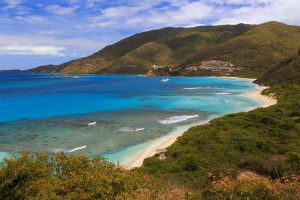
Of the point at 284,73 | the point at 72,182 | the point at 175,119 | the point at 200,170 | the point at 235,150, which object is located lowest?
the point at 175,119

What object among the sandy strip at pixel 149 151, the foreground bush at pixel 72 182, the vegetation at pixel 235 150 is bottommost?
Result: the sandy strip at pixel 149 151

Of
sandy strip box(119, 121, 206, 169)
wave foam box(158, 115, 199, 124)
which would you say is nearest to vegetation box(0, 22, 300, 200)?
sandy strip box(119, 121, 206, 169)

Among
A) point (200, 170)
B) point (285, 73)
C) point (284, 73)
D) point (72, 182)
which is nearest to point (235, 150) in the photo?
point (200, 170)

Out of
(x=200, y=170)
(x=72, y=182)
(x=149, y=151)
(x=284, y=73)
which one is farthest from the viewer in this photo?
(x=284, y=73)

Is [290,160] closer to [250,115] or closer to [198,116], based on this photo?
[250,115]

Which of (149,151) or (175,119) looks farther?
(175,119)

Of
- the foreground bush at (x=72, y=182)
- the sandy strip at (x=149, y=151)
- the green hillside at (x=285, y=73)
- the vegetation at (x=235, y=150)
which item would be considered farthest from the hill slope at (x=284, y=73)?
the foreground bush at (x=72, y=182)

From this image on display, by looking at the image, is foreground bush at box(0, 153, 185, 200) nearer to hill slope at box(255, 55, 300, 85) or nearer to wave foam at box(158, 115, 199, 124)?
wave foam at box(158, 115, 199, 124)

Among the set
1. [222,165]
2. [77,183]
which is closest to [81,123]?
[222,165]

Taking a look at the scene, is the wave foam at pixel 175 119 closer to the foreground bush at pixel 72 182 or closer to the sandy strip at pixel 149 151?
the sandy strip at pixel 149 151

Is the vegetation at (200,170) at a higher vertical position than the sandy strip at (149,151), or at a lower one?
higher

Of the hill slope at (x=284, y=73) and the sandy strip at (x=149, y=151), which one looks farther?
the hill slope at (x=284, y=73)

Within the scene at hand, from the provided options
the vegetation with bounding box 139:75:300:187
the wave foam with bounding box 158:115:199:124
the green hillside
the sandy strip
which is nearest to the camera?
the vegetation with bounding box 139:75:300:187

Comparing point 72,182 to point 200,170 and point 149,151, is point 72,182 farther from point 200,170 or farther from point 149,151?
point 149,151
